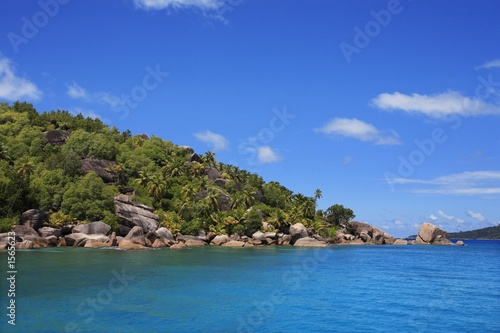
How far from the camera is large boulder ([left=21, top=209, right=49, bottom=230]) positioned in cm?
7088

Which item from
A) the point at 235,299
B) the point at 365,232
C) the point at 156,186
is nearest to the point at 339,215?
the point at 365,232

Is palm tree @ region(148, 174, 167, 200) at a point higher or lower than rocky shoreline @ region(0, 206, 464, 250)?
higher

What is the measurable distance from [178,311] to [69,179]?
7138cm

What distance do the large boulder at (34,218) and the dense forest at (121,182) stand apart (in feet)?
4.51

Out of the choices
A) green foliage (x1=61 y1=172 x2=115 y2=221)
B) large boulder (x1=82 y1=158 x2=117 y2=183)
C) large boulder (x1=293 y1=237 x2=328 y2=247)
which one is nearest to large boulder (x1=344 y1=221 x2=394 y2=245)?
large boulder (x1=293 y1=237 x2=328 y2=247)

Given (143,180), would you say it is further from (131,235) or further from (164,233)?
(131,235)

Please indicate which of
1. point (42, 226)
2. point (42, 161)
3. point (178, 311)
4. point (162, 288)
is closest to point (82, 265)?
point (162, 288)

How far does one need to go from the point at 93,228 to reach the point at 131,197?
57.3 ft

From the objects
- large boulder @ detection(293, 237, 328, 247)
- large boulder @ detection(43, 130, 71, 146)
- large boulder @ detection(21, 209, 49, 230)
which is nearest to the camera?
large boulder @ detection(21, 209, 49, 230)

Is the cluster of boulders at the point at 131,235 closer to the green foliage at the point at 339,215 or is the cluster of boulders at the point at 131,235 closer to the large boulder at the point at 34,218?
the large boulder at the point at 34,218

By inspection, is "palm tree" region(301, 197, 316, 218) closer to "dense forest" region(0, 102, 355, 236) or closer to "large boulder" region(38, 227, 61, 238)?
"dense forest" region(0, 102, 355, 236)

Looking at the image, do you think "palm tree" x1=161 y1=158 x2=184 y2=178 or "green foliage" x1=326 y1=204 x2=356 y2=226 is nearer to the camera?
"palm tree" x1=161 y1=158 x2=184 y2=178

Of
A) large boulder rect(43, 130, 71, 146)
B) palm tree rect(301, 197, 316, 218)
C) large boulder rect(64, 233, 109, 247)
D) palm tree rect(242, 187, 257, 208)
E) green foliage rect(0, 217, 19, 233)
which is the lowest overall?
large boulder rect(64, 233, 109, 247)

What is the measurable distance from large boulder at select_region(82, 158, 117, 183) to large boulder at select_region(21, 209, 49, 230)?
25812 millimetres
